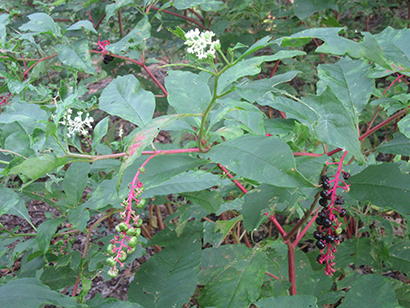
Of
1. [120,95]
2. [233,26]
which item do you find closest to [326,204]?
[120,95]

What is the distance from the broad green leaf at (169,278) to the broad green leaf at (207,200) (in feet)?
0.96

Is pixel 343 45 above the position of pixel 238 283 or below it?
above

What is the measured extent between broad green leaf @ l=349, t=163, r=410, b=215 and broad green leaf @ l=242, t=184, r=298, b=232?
20 cm

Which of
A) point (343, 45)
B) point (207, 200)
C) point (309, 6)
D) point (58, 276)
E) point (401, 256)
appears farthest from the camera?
point (309, 6)

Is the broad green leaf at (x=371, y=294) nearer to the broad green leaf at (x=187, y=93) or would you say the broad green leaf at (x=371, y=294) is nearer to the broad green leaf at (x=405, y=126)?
the broad green leaf at (x=405, y=126)

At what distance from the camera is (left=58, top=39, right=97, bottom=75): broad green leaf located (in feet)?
4.97

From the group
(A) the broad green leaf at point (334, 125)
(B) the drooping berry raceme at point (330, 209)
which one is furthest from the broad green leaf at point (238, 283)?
(A) the broad green leaf at point (334, 125)

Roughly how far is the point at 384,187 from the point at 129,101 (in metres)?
0.84

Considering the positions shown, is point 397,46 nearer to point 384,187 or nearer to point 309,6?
point 384,187

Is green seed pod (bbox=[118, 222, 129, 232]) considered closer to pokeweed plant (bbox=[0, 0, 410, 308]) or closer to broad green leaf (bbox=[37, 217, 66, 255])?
pokeweed plant (bbox=[0, 0, 410, 308])

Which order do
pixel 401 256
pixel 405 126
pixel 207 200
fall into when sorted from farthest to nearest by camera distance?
1. pixel 401 256
2. pixel 207 200
3. pixel 405 126

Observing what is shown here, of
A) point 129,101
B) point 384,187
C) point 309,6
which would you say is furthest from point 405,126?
point 309,6

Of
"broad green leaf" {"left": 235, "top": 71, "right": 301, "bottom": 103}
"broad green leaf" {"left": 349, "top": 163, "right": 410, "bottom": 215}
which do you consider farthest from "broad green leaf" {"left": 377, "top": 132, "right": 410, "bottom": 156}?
"broad green leaf" {"left": 235, "top": 71, "right": 301, "bottom": 103}

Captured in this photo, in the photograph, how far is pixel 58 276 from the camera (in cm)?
147
